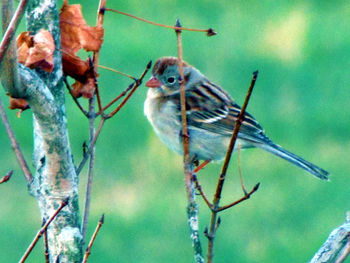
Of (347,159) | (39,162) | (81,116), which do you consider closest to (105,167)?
(81,116)

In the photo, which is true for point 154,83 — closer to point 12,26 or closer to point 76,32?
point 76,32

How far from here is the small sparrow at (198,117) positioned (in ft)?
15.1

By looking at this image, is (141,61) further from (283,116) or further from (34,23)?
(34,23)

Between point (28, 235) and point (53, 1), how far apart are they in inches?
161

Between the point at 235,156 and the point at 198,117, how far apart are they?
8.31 ft

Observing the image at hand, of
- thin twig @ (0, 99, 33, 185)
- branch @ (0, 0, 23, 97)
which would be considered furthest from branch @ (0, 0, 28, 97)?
thin twig @ (0, 99, 33, 185)

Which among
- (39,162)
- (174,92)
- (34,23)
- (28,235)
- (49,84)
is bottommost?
(28,235)

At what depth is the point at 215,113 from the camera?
16.0 feet

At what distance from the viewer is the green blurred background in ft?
21.6

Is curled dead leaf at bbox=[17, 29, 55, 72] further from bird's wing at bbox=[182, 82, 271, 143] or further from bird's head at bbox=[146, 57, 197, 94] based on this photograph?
bird's wing at bbox=[182, 82, 271, 143]

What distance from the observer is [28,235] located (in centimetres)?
670

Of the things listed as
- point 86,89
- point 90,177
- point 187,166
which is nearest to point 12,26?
point 187,166

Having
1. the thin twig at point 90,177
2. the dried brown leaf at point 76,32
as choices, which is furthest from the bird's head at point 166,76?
the thin twig at point 90,177

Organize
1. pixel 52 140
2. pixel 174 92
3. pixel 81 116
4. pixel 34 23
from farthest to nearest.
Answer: pixel 81 116 → pixel 174 92 → pixel 34 23 → pixel 52 140
